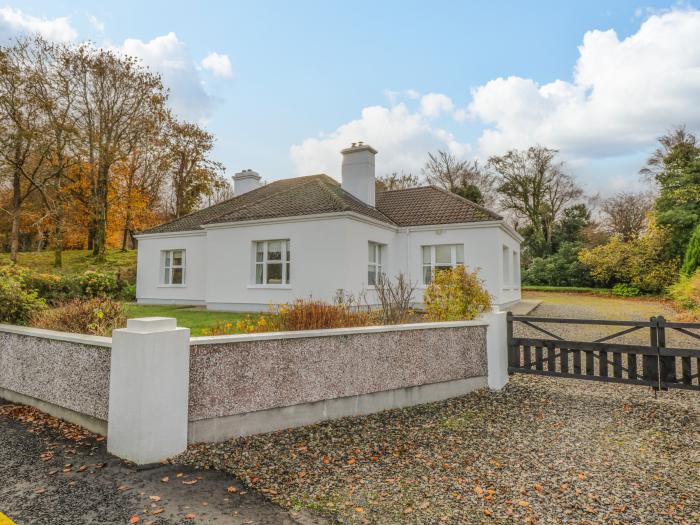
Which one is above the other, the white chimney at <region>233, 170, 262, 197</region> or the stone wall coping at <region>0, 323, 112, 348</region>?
the white chimney at <region>233, 170, 262, 197</region>

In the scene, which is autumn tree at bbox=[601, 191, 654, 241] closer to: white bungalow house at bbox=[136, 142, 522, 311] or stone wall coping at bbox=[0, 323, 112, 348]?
white bungalow house at bbox=[136, 142, 522, 311]

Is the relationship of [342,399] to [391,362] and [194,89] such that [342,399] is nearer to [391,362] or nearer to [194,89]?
[391,362]

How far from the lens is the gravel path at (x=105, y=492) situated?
2.78 m

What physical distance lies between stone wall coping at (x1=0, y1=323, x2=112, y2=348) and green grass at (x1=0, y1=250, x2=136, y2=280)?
1758 centimetres

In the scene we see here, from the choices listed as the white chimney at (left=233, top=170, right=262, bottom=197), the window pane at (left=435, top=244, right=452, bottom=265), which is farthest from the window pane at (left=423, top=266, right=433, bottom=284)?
the white chimney at (left=233, top=170, right=262, bottom=197)

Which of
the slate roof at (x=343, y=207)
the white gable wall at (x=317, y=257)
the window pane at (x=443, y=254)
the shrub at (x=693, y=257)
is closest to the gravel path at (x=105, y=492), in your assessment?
the white gable wall at (x=317, y=257)

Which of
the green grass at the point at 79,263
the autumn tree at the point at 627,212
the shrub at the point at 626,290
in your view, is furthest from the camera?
the autumn tree at the point at 627,212

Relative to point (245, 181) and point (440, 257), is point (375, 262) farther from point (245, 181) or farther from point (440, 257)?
point (245, 181)

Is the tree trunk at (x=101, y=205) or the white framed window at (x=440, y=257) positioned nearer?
Answer: the white framed window at (x=440, y=257)

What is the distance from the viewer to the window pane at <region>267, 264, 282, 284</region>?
1431 centimetres

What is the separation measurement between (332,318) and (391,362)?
107cm

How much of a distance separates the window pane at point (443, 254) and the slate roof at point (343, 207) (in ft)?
3.22

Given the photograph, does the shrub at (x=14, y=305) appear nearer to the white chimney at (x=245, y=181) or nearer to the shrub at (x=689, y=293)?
the white chimney at (x=245, y=181)

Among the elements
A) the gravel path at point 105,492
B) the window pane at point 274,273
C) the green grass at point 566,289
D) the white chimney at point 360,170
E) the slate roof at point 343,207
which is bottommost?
the gravel path at point 105,492
